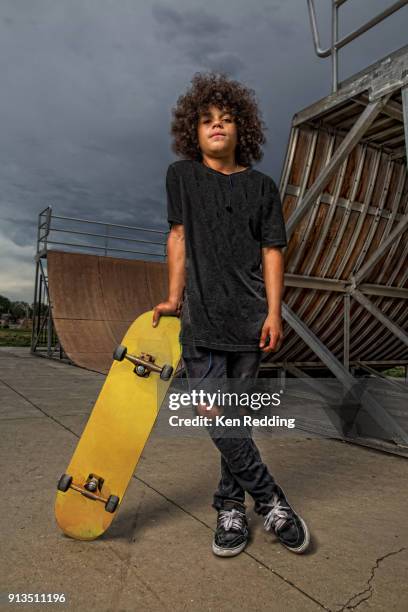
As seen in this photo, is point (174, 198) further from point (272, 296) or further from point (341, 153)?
point (341, 153)

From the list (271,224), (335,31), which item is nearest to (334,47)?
(335,31)

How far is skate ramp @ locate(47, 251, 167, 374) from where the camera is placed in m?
10.7

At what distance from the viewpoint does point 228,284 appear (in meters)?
2.06

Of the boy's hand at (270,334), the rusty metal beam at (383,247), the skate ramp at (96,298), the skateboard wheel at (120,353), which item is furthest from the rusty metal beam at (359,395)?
the skate ramp at (96,298)

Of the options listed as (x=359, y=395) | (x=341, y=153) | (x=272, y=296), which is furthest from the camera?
(x=341, y=153)

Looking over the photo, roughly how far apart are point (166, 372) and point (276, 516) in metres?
0.78

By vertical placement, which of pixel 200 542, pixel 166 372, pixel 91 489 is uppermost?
pixel 166 372

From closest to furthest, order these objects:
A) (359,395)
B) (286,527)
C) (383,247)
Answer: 1. (286,527)
2. (359,395)
3. (383,247)

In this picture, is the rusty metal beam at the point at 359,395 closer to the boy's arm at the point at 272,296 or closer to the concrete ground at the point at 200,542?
the concrete ground at the point at 200,542

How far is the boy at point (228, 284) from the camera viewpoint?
2.03 metres

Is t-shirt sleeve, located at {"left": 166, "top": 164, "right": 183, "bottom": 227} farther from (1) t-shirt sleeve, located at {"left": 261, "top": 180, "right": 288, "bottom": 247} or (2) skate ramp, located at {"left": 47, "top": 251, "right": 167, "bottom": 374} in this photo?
(2) skate ramp, located at {"left": 47, "top": 251, "right": 167, "bottom": 374}

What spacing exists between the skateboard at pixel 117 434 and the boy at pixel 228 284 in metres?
0.10

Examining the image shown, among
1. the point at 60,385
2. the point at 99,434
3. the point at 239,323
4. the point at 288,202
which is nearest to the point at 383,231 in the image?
the point at 288,202

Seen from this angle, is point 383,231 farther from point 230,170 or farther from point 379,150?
point 230,170
